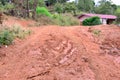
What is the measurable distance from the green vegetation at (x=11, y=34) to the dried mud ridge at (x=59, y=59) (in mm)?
204

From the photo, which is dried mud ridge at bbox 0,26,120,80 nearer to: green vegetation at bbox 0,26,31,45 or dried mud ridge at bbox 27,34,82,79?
dried mud ridge at bbox 27,34,82,79

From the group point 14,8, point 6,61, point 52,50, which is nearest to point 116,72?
point 52,50

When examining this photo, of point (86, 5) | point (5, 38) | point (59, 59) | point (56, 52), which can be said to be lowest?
point (59, 59)

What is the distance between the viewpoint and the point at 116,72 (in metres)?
7.06

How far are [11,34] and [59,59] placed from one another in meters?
2.13

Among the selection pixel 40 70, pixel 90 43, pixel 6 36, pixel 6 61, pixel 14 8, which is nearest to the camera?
pixel 40 70

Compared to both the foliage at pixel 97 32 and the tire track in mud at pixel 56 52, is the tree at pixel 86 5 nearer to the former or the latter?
the foliage at pixel 97 32

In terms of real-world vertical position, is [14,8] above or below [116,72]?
above

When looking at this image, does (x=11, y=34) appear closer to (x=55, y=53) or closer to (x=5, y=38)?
(x=5, y=38)

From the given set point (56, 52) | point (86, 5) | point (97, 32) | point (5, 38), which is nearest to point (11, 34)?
point (5, 38)

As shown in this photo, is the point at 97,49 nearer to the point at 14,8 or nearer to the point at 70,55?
the point at 70,55

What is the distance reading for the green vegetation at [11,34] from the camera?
25.7 feet

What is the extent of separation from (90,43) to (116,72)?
183cm

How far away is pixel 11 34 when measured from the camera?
838 cm
